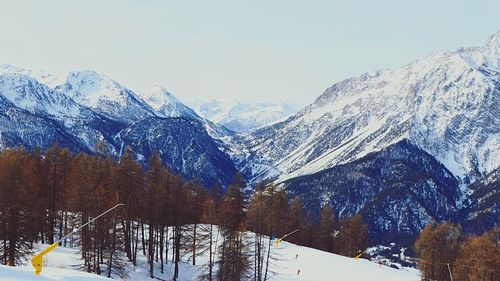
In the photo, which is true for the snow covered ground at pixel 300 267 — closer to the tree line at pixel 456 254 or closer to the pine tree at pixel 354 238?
the tree line at pixel 456 254

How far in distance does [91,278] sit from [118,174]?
37851 millimetres

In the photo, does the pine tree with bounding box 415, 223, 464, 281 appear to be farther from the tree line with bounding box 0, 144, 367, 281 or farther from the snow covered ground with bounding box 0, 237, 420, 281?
the tree line with bounding box 0, 144, 367, 281

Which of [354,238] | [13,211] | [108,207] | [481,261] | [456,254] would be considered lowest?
[13,211]

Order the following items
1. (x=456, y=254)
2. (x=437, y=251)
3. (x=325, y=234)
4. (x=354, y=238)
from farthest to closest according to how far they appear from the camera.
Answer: (x=325, y=234) < (x=354, y=238) < (x=456, y=254) < (x=437, y=251)

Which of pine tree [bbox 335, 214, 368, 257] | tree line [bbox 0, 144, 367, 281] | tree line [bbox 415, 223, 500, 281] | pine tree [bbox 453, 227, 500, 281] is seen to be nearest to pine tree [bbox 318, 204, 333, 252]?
pine tree [bbox 335, 214, 368, 257]

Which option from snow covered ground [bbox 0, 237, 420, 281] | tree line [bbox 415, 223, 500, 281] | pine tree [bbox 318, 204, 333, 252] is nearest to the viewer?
snow covered ground [bbox 0, 237, 420, 281]

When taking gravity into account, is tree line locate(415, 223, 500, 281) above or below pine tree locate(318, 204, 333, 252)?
below

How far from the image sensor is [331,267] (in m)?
89.2

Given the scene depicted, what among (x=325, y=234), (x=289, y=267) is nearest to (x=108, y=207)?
(x=289, y=267)

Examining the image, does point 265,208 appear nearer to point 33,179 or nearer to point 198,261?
point 198,261

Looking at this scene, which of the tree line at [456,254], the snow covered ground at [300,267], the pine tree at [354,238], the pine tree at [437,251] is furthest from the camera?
the pine tree at [354,238]

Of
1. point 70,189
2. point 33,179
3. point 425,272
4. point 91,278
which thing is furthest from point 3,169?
point 425,272

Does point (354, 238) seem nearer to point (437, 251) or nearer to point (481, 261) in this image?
point (437, 251)

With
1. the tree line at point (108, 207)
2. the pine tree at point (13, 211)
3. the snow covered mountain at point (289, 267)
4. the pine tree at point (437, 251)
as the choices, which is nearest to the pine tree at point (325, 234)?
the snow covered mountain at point (289, 267)
